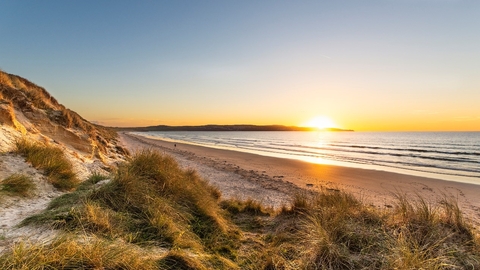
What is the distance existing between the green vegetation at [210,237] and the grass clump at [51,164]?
2.18ft

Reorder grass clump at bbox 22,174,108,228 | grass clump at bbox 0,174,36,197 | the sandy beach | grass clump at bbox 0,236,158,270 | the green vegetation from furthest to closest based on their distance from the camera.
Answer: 1. the sandy beach
2. grass clump at bbox 0,174,36,197
3. grass clump at bbox 22,174,108,228
4. the green vegetation
5. grass clump at bbox 0,236,158,270

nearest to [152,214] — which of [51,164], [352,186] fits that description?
[51,164]

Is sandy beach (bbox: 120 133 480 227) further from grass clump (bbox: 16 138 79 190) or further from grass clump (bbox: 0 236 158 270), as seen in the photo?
grass clump (bbox: 0 236 158 270)

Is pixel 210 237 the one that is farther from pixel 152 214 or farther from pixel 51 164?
pixel 51 164

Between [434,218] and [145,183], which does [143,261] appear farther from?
[434,218]

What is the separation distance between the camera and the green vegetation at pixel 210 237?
10.1 ft

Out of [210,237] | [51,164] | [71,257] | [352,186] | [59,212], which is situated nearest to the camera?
[71,257]

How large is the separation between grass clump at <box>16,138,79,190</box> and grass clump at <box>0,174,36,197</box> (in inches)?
30.9

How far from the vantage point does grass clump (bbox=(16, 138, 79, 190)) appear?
21.8 feet

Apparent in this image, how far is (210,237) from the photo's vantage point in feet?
17.2

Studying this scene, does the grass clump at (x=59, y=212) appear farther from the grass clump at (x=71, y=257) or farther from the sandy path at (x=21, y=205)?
the grass clump at (x=71, y=257)

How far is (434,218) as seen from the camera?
494cm

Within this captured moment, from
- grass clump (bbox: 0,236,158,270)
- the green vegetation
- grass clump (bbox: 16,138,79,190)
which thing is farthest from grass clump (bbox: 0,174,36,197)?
grass clump (bbox: 0,236,158,270)

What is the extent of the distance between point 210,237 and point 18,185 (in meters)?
4.06
